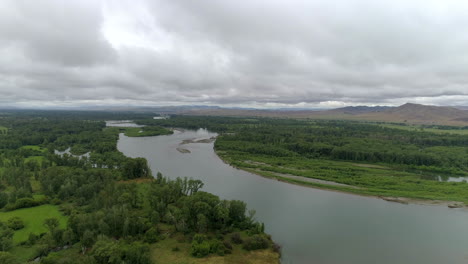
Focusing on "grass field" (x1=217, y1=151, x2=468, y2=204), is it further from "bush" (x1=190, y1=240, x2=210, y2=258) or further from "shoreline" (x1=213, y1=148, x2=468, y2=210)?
"bush" (x1=190, y1=240, x2=210, y2=258)

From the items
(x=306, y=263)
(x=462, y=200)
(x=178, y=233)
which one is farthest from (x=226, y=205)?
(x=462, y=200)

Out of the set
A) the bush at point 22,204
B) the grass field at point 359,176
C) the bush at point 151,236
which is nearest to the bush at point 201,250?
the bush at point 151,236

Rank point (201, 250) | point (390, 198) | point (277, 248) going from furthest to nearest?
point (390, 198) → point (277, 248) → point (201, 250)

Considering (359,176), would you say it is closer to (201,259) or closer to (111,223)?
(201,259)

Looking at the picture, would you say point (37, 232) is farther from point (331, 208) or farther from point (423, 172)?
point (423, 172)

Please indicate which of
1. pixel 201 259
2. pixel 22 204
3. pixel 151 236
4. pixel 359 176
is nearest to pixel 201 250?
pixel 201 259

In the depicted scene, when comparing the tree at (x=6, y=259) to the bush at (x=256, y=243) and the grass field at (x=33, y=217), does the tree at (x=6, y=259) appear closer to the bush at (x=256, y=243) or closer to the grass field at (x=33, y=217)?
the grass field at (x=33, y=217)
